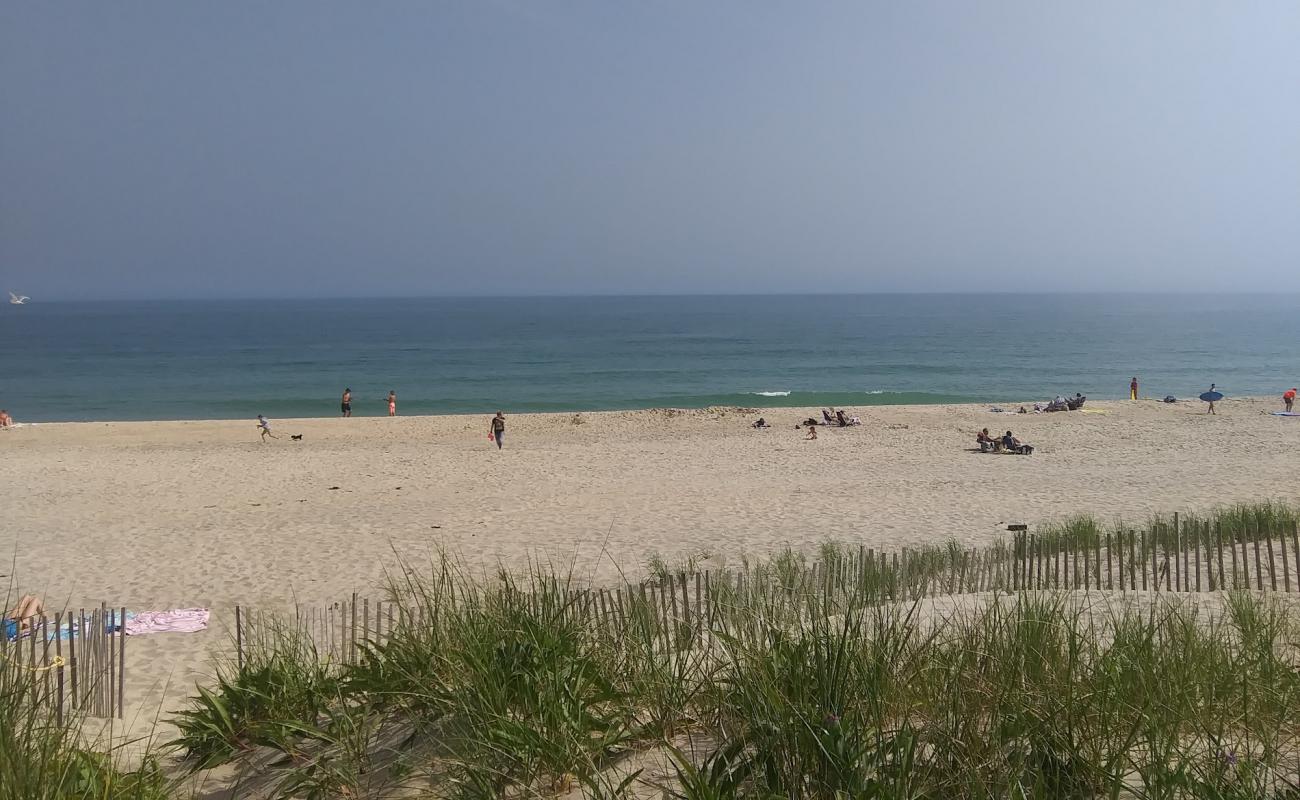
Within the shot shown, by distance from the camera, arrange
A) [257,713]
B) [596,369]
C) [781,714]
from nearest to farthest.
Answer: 1. [781,714]
2. [257,713]
3. [596,369]

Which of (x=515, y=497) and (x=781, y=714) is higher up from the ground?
(x=781, y=714)

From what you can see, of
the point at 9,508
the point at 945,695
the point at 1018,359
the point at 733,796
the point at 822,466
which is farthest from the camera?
the point at 1018,359

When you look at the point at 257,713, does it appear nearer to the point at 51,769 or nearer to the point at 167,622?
the point at 51,769

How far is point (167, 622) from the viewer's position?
9438 mm

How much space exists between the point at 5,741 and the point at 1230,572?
994 centimetres

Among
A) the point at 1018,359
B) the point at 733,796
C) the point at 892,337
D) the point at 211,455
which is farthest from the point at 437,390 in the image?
the point at 892,337

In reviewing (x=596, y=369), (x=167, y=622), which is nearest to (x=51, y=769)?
(x=167, y=622)

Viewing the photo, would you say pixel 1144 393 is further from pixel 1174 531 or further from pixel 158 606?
pixel 158 606

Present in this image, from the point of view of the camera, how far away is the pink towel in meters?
9.20

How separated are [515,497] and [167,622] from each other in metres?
8.54

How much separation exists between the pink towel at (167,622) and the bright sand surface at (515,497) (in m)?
0.18

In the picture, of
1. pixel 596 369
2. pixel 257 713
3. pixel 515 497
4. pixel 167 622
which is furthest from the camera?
pixel 596 369

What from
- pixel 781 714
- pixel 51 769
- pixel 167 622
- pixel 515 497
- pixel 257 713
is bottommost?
pixel 515 497

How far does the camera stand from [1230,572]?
28.9 feet
